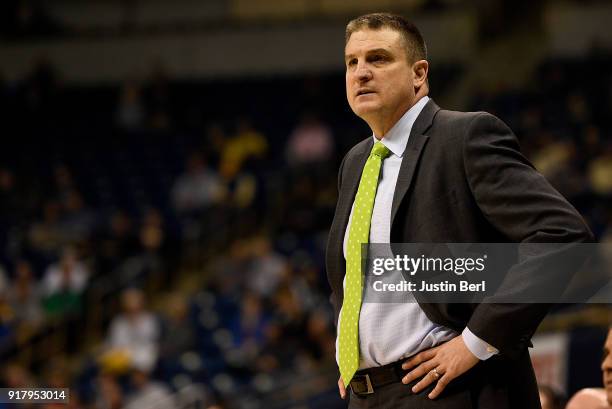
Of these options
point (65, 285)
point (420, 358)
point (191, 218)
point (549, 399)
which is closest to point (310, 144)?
point (191, 218)

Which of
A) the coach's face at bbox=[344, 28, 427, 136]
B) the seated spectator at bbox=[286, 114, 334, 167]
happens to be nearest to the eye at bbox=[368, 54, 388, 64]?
the coach's face at bbox=[344, 28, 427, 136]

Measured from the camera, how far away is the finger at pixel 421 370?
236 cm

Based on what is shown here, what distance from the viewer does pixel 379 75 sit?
8.32 feet

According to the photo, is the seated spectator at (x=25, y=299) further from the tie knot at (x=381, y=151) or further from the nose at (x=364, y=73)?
the nose at (x=364, y=73)

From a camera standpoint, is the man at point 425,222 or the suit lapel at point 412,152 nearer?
the man at point 425,222

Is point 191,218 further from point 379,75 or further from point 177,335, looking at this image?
point 379,75

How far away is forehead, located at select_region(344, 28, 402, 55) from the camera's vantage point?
2539mm

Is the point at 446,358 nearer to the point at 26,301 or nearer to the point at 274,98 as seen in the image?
the point at 26,301

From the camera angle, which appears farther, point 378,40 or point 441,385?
point 378,40

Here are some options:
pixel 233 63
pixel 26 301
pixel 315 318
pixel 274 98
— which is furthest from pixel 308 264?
pixel 233 63

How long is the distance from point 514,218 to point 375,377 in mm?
524

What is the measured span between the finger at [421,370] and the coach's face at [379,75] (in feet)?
2.10

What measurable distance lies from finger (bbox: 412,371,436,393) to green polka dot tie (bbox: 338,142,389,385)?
7.0 inches

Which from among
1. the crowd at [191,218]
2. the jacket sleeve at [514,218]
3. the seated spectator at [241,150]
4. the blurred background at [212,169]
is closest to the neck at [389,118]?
the jacket sleeve at [514,218]
